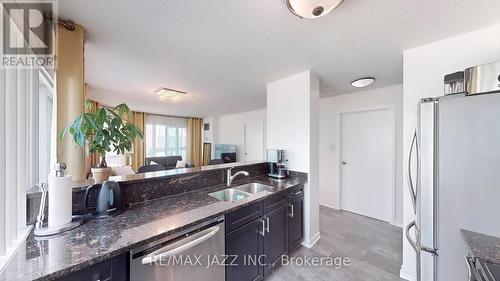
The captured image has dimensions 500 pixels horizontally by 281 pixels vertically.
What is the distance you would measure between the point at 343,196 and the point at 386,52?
2.65 meters

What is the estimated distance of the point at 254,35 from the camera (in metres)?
1.60

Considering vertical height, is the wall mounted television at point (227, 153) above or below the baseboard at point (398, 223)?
above

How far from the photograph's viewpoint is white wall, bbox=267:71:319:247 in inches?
93.6

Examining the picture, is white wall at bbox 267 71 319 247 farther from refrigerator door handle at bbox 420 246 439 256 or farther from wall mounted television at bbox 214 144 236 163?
wall mounted television at bbox 214 144 236 163

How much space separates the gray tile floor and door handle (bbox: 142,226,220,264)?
1037 millimetres

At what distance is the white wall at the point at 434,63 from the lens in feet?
4.84

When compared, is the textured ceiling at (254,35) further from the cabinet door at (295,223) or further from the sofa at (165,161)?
the sofa at (165,161)

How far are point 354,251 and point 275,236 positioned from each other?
1152 mm

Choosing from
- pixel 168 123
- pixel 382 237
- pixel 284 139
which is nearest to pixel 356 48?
pixel 284 139

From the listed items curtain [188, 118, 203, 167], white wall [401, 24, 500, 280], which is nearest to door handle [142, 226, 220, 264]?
white wall [401, 24, 500, 280]

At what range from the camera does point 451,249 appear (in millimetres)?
1021

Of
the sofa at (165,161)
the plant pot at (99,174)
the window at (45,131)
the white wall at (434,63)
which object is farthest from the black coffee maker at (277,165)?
the sofa at (165,161)

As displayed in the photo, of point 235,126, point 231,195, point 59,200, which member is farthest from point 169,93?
point 235,126

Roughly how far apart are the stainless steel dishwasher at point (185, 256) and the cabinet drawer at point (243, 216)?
0.25 ft
